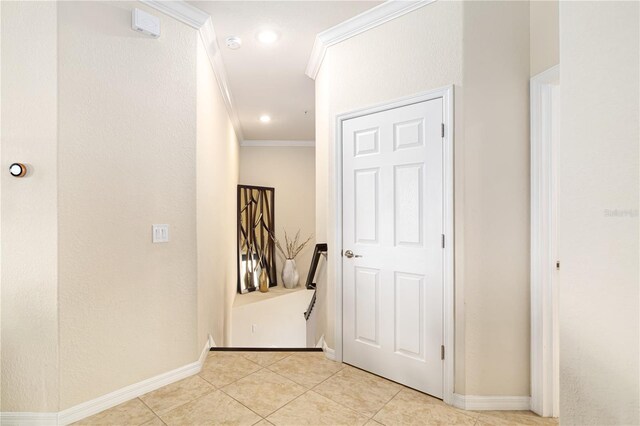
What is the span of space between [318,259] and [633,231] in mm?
2163

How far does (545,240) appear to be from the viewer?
1.79 metres

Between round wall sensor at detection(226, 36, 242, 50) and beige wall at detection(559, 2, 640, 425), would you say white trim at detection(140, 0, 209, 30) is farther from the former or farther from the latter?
beige wall at detection(559, 2, 640, 425)

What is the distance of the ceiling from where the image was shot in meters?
2.21

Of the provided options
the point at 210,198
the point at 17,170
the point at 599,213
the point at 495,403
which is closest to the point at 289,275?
the point at 210,198

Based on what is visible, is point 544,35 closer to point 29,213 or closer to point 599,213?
point 599,213

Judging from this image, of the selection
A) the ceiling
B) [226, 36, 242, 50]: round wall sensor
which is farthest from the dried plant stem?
[226, 36, 242, 50]: round wall sensor

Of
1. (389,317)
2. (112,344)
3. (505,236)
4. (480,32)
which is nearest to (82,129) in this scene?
(112,344)

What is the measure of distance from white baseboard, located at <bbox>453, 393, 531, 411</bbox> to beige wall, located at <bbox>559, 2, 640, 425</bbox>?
0.99m

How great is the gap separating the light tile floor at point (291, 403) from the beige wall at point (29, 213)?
0.41m

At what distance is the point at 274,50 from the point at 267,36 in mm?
Result: 220

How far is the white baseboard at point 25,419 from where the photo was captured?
5.50 feet

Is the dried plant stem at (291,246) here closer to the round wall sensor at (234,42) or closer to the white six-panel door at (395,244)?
the white six-panel door at (395,244)

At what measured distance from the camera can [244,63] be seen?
2975mm

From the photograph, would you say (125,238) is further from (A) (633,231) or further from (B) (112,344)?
(A) (633,231)
